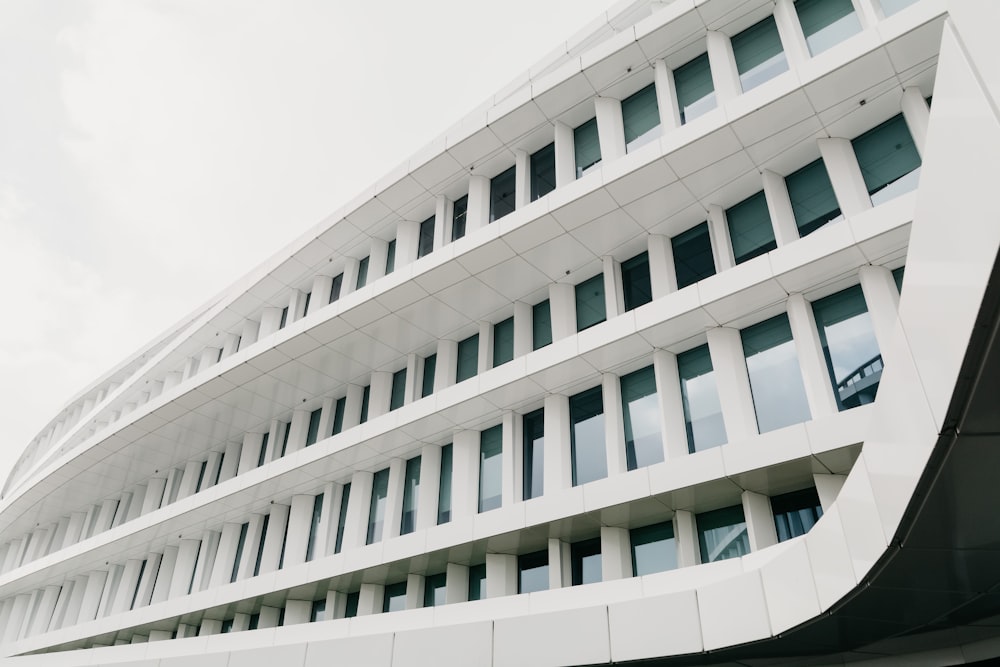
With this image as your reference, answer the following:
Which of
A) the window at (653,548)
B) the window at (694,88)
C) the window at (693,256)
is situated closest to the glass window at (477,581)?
the window at (653,548)

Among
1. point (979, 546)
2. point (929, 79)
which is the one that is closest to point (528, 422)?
point (929, 79)

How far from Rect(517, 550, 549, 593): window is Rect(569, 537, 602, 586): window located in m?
0.75

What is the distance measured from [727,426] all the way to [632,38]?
8.46 metres

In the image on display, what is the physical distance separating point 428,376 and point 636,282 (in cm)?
652

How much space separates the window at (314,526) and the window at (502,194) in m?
9.54

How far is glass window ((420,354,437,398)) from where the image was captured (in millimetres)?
19484

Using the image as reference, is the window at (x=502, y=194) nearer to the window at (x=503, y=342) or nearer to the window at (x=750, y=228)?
the window at (x=503, y=342)

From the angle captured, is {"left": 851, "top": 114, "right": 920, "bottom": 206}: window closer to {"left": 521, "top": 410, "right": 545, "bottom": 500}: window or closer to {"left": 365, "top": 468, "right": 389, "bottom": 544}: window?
{"left": 521, "top": 410, "right": 545, "bottom": 500}: window

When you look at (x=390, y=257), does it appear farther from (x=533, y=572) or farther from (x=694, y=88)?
(x=533, y=572)

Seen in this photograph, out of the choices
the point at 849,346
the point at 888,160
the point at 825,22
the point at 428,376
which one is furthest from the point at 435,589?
the point at 825,22

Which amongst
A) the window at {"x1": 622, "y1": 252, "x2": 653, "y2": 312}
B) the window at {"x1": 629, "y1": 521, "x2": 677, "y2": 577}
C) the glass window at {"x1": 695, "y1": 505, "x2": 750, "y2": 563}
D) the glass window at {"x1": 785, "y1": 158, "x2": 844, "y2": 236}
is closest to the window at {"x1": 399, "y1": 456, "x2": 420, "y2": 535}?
the window at {"x1": 629, "y1": 521, "x2": 677, "y2": 577}

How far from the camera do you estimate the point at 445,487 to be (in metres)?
17.8

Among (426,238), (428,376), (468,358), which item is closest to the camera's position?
(468,358)

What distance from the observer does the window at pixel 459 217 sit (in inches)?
750
